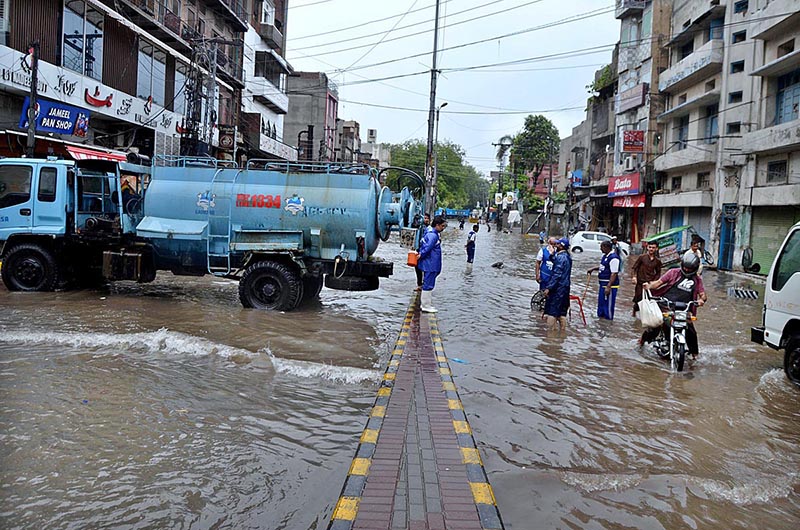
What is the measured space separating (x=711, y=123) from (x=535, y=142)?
1629 inches

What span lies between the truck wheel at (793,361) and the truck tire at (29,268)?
41.1 feet

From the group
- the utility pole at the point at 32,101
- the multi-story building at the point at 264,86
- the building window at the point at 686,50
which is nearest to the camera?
the utility pole at the point at 32,101

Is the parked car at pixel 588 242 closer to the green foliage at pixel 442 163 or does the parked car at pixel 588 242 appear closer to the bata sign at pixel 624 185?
the bata sign at pixel 624 185

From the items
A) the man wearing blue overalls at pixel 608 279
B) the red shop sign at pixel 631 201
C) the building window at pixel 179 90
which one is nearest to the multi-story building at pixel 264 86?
the building window at pixel 179 90

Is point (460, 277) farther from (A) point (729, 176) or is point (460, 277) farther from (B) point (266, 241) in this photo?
(A) point (729, 176)

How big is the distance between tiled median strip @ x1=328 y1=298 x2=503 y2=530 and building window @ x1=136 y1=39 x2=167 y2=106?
22.3m

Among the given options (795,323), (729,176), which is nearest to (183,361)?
(795,323)

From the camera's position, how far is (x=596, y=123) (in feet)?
159

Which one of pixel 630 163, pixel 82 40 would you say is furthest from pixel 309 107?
pixel 82 40

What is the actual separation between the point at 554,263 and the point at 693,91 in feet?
89.7

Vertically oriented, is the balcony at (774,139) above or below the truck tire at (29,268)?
above

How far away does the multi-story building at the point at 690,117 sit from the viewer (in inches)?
1159

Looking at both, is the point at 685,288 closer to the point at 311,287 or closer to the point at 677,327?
the point at 677,327

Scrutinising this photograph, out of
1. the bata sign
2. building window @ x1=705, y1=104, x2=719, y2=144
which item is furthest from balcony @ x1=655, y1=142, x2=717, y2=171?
the bata sign
